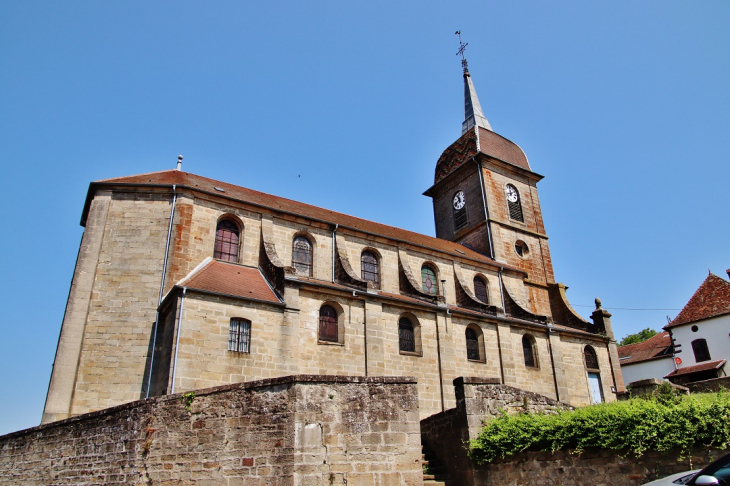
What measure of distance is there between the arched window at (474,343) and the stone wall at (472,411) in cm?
1006

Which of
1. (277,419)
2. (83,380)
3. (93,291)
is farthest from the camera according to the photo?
(93,291)

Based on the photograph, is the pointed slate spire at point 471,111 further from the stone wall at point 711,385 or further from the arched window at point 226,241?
the stone wall at point 711,385

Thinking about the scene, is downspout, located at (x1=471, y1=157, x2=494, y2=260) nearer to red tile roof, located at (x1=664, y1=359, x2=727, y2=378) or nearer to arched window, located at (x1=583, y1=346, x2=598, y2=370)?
arched window, located at (x1=583, y1=346, x2=598, y2=370)

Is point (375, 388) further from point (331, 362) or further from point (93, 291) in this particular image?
point (93, 291)

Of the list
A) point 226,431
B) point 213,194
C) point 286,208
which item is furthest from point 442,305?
point 226,431

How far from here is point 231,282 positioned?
17.8 meters

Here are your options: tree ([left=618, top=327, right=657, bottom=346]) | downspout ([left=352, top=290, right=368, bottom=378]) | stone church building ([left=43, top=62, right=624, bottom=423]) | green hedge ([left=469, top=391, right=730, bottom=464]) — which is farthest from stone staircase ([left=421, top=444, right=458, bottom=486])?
tree ([left=618, top=327, right=657, bottom=346])

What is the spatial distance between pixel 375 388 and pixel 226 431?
2791mm

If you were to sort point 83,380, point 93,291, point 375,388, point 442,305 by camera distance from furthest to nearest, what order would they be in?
point 442,305 < point 93,291 < point 83,380 < point 375,388

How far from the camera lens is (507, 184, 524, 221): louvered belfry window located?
111ft

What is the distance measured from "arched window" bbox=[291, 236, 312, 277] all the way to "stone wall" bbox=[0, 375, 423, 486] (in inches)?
468

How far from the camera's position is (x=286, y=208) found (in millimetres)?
23391

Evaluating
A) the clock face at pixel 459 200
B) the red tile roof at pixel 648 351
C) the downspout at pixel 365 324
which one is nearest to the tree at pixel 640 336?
the red tile roof at pixel 648 351

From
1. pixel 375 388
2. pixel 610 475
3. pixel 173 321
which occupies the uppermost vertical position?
pixel 173 321
